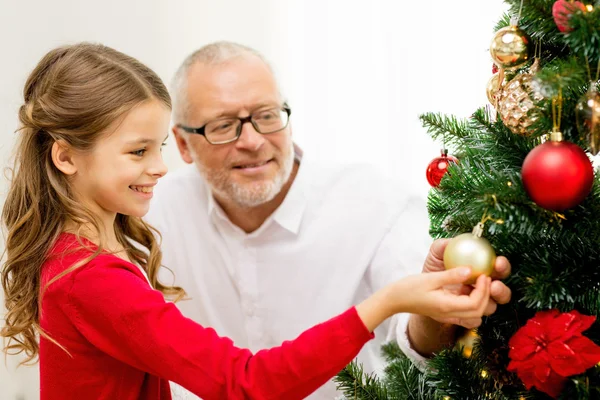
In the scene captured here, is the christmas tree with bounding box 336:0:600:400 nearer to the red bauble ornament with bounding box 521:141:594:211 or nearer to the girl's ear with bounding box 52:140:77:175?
the red bauble ornament with bounding box 521:141:594:211

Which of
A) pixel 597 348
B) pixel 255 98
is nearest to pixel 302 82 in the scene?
pixel 255 98

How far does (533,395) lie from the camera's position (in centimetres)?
89

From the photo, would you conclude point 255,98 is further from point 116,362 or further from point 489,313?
point 489,313

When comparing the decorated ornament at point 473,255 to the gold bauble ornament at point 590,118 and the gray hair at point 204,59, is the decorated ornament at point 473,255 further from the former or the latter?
the gray hair at point 204,59

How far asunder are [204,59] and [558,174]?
1192mm

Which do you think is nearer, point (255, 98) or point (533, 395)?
point (533, 395)

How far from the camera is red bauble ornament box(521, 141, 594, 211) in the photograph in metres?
0.75

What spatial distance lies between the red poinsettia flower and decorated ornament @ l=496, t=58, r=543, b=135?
9.0 inches

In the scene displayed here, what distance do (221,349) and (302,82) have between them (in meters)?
1.77

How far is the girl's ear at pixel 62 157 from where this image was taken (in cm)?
Answer: 115

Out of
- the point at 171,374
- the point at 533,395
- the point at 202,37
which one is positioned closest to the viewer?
the point at 533,395

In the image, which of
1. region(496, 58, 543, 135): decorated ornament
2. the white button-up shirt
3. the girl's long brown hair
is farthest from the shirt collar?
region(496, 58, 543, 135): decorated ornament

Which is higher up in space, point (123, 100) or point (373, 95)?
point (123, 100)

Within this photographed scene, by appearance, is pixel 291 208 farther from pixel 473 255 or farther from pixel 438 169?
pixel 473 255
